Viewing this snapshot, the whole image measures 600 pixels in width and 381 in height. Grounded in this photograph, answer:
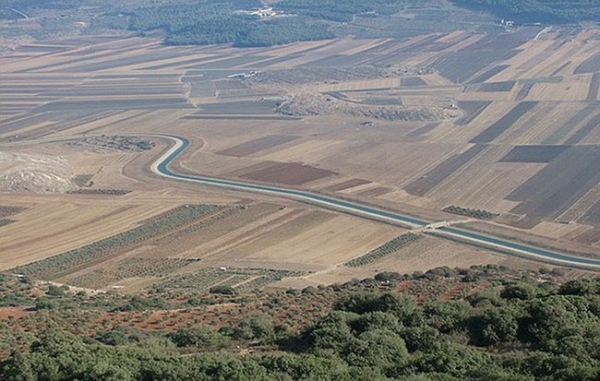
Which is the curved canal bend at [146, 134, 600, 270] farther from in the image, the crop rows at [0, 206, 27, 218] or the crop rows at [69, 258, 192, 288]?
the crop rows at [69, 258, 192, 288]

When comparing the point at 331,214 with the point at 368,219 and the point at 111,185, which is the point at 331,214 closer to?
the point at 368,219

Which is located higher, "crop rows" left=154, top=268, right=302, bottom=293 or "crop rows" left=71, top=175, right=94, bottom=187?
"crop rows" left=154, top=268, right=302, bottom=293

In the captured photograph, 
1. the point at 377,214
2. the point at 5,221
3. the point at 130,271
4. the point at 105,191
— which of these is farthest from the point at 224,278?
the point at 105,191

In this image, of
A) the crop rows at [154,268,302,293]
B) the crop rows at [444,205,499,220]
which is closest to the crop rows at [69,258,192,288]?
the crop rows at [154,268,302,293]

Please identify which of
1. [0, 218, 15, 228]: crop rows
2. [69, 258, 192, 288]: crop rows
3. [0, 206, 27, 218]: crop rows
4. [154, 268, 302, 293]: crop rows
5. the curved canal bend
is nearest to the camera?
[154, 268, 302, 293]: crop rows

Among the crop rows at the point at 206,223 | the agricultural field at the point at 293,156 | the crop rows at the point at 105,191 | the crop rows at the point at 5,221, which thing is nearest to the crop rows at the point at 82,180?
the agricultural field at the point at 293,156
